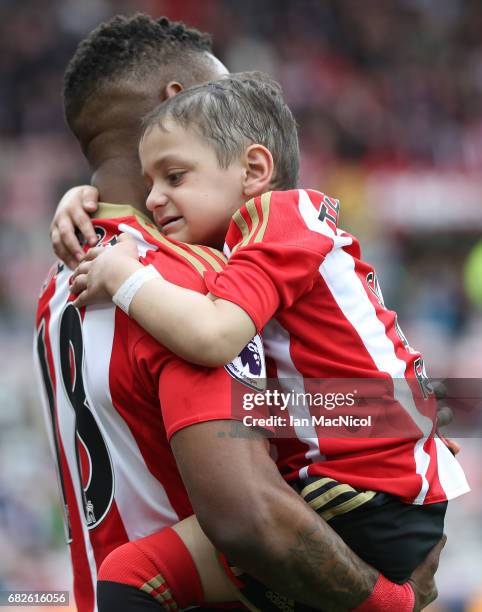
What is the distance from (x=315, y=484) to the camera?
1.92 metres

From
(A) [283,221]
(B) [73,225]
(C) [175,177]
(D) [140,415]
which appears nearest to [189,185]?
(C) [175,177]

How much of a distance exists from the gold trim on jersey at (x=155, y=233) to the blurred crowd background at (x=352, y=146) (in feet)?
13.3

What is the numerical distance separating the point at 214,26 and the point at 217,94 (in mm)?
8760

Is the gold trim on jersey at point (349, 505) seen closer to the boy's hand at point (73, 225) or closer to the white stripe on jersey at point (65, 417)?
the white stripe on jersey at point (65, 417)

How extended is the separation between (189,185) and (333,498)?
663mm

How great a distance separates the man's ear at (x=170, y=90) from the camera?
8.21 feet

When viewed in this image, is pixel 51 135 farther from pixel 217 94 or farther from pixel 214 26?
pixel 217 94

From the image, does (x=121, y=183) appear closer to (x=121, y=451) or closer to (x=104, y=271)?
(x=104, y=271)

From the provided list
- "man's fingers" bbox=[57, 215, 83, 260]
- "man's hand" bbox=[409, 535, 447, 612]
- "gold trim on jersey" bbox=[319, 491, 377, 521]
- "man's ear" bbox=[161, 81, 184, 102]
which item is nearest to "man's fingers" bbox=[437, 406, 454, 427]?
"man's hand" bbox=[409, 535, 447, 612]

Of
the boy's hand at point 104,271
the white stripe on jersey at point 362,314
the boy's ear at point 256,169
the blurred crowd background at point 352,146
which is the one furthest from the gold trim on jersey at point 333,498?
the blurred crowd background at point 352,146

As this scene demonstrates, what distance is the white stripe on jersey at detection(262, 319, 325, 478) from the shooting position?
196cm

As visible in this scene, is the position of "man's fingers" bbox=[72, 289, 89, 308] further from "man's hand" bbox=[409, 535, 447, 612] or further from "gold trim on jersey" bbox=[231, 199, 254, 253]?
"man's hand" bbox=[409, 535, 447, 612]

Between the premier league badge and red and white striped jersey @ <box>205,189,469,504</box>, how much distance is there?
0.06m

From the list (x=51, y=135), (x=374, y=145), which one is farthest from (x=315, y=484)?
(x=374, y=145)
